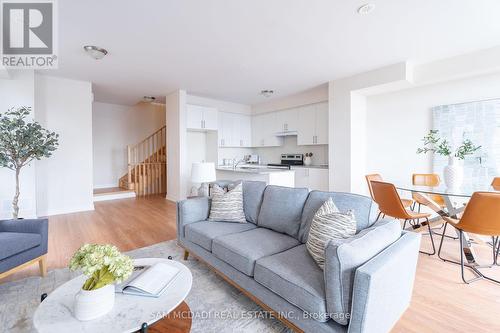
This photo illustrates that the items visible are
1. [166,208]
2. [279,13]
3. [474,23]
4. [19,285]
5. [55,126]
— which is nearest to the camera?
[19,285]

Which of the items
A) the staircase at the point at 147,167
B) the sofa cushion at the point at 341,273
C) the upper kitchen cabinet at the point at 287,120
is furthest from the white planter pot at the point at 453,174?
the staircase at the point at 147,167

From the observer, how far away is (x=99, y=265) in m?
1.18

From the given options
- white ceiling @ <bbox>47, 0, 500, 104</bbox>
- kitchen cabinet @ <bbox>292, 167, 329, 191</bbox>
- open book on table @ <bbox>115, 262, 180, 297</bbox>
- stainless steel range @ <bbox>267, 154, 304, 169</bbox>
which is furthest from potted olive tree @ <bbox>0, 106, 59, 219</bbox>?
kitchen cabinet @ <bbox>292, 167, 329, 191</bbox>

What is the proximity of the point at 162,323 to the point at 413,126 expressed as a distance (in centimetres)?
475

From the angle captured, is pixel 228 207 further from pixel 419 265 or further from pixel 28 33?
pixel 28 33

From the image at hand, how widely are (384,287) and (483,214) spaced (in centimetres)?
163

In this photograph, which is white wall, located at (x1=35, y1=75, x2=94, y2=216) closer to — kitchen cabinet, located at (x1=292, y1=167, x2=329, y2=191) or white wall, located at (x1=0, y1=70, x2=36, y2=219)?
white wall, located at (x1=0, y1=70, x2=36, y2=219)

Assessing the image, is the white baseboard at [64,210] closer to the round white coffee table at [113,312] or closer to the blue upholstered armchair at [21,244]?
the blue upholstered armchair at [21,244]

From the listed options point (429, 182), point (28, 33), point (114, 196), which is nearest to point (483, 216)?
point (429, 182)

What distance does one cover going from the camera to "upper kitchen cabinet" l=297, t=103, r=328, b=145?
5.29 meters

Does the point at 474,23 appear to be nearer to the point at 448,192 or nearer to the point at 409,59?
the point at 409,59

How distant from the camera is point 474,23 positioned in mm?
2646

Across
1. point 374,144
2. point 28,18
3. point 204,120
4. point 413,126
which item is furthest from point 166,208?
point 413,126

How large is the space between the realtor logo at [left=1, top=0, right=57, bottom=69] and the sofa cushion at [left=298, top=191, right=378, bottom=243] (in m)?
3.06
